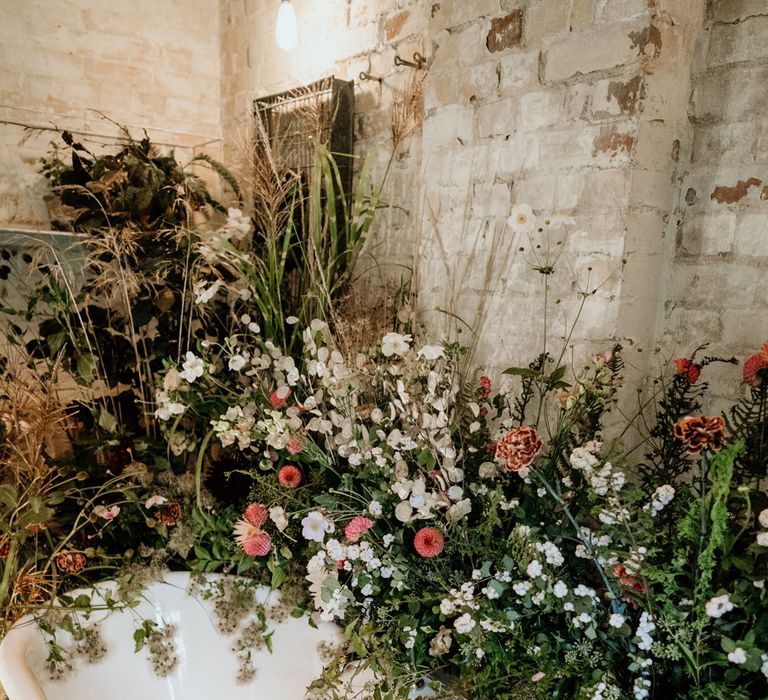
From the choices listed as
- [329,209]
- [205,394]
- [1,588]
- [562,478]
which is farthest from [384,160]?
[1,588]

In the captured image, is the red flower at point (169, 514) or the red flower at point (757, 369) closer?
the red flower at point (757, 369)

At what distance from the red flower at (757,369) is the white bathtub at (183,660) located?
1.08 meters

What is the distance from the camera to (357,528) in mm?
1281

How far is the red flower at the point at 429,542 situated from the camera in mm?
1233

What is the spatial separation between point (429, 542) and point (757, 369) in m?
0.71

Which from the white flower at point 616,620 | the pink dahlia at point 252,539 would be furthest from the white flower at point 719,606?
the pink dahlia at point 252,539

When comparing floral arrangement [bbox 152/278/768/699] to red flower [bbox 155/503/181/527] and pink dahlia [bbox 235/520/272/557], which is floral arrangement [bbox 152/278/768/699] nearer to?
pink dahlia [bbox 235/520/272/557]

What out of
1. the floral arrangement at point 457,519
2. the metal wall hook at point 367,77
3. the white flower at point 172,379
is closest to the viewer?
the floral arrangement at point 457,519

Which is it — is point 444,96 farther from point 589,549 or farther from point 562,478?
point 589,549

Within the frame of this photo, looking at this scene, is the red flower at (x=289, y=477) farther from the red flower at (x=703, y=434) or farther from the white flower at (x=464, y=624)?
the red flower at (x=703, y=434)

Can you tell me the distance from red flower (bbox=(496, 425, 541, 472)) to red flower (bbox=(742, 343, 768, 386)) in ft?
1.41

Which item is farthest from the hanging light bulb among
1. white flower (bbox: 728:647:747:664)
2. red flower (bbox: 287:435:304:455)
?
white flower (bbox: 728:647:747:664)

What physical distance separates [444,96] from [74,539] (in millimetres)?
1686

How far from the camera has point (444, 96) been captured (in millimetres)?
1710
